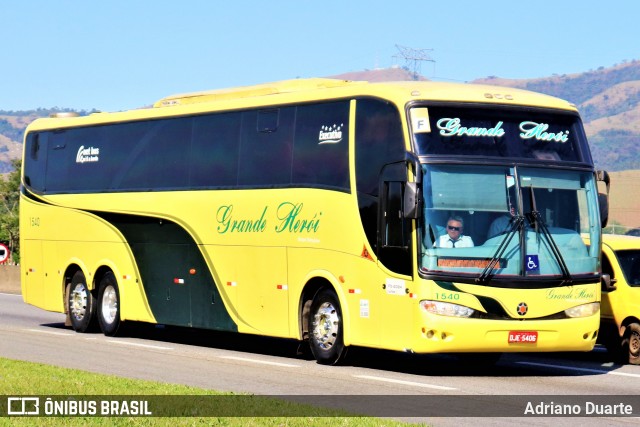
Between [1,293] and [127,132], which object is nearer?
[127,132]

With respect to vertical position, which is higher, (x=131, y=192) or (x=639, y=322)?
(x=131, y=192)

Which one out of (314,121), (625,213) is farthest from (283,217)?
(625,213)

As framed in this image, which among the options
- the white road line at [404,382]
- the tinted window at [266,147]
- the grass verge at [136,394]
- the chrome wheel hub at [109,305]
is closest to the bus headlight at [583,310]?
the white road line at [404,382]

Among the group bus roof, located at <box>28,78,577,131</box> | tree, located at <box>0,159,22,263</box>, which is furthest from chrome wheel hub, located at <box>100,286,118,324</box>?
tree, located at <box>0,159,22,263</box>

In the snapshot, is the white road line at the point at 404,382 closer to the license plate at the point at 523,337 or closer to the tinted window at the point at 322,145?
the license plate at the point at 523,337

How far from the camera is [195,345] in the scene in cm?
2292

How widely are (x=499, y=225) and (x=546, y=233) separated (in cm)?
68

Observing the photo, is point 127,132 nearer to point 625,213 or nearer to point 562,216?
point 562,216

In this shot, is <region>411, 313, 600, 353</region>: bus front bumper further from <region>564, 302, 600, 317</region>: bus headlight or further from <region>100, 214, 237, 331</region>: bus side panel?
<region>100, 214, 237, 331</region>: bus side panel

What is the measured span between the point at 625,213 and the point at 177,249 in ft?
341

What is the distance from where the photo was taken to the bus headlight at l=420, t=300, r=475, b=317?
16688 millimetres

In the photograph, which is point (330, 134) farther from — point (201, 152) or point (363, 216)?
point (201, 152)

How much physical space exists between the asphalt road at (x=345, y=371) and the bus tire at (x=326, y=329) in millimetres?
239

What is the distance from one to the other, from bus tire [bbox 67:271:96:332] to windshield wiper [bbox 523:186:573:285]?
430 inches
